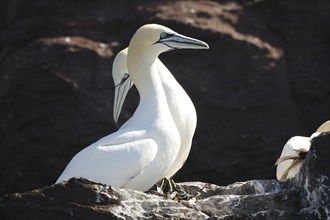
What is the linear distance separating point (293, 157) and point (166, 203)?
1.58 metres

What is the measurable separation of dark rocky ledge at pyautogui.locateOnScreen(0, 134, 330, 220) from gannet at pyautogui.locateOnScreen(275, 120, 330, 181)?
2.97 ft

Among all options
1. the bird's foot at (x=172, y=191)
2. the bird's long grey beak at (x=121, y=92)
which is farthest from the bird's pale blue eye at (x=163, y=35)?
the bird's foot at (x=172, y=191)

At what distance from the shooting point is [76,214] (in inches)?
404

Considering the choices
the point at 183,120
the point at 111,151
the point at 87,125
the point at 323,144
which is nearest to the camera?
the point at 323,144

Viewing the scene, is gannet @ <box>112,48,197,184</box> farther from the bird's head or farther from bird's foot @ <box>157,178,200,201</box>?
the bird's head

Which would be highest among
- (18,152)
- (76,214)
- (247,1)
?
(76,214)

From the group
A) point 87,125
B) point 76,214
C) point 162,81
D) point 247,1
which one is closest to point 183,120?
point 162,81

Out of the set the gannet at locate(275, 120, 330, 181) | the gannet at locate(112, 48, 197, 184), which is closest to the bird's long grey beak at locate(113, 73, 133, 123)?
the gannet at locate(112, 48, 197, 184)

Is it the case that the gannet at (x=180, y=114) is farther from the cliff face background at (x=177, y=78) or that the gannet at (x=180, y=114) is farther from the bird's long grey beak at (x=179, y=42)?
the cliff face background at (x=177, y=78)

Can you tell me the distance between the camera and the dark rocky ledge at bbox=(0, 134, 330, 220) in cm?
1013

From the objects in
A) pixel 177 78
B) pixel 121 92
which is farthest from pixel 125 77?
pixel 177 78

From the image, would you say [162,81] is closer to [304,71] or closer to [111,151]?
[111,151]

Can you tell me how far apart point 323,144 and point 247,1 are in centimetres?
851

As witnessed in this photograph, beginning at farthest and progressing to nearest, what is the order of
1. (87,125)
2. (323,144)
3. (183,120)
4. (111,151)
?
(87,125)
(183,120)
(111,151)
(323,144)
